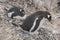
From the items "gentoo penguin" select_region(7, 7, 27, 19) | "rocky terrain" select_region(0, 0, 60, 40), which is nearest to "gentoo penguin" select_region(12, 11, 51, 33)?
"rocky terrain" select_region(0, 0, 60, 40)

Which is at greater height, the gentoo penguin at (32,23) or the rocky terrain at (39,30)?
the gentoo penguin at (32,23)

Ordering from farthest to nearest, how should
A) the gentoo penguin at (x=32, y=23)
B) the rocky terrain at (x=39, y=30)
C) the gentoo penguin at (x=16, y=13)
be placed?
the gentoo penguin at (x=16, y=13)
the rocky terrain at (x=39, y=30)
the gentoo penguin at (x=32, y=23)

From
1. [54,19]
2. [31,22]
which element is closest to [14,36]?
[31,22]

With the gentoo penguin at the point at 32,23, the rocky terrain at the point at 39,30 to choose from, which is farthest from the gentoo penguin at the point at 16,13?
the gentoo penguin at the point at 32,23

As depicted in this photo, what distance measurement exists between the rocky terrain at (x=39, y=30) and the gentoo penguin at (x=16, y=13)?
13cm

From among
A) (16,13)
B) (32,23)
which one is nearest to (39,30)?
(32,23)

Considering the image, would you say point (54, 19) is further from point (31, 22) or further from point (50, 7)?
point (31, 22)

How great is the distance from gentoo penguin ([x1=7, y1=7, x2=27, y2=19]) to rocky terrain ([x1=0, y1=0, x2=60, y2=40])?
13 cm

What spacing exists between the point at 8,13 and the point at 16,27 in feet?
1.79

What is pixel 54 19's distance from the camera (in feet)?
21.0

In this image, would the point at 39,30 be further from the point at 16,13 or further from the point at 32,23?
the point at 16,13

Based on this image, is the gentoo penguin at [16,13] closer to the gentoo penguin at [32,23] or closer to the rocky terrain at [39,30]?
the rocky terrain at [39,30]

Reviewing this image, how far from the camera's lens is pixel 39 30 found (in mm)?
5609

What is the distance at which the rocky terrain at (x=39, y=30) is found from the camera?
17.6 feet
